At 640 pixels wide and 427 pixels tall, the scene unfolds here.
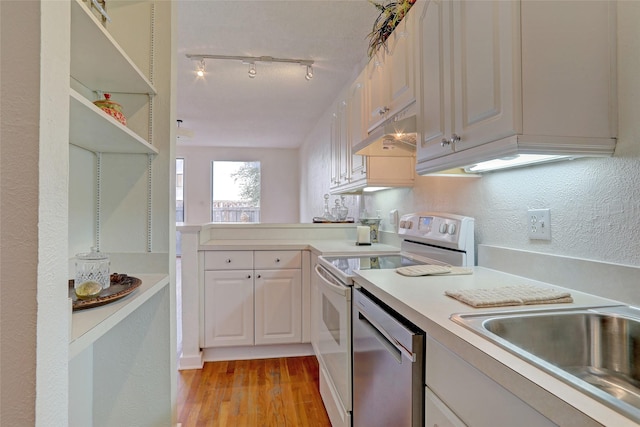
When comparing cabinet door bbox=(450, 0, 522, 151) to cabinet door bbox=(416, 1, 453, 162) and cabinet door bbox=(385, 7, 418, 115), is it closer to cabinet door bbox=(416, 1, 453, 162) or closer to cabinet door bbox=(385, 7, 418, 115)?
cabinet door bbox=(416, 1, 453, 162)

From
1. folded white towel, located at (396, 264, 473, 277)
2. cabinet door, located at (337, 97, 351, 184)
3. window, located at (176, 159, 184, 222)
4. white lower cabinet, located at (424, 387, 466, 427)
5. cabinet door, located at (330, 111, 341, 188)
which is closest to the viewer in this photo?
white lower cabinet, located at (424, 387, 466, 427)

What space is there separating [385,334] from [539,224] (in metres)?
0.69

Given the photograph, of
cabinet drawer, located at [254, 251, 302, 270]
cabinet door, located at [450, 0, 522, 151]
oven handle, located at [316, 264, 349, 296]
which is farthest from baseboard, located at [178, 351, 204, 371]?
cabinet door, located at [450, 0, 522, 151]

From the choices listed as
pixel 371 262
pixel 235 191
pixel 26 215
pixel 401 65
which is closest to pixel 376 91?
pixel 401 65

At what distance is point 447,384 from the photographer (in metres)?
0.75

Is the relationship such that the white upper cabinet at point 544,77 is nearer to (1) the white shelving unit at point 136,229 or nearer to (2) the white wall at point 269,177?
(1) the white shelving unit at point 136,229

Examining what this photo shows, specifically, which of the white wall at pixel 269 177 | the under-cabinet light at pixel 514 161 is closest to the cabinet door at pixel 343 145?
the under-cabinet light at pixel 514 161

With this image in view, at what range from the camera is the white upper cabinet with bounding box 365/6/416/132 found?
1561 mm

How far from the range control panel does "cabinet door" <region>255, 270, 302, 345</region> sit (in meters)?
1.00

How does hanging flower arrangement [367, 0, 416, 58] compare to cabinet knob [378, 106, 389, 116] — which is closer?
hanging flower arrangement [367, 0, 416, 58]

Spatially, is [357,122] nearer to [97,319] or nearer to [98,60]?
[98,60]

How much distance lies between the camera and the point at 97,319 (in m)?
0.90

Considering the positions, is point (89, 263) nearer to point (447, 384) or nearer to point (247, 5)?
point (447, 384)

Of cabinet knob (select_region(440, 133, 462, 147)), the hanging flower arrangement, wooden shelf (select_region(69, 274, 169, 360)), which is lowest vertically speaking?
wooden shelf (select_region(69, 274, 169, 360))
